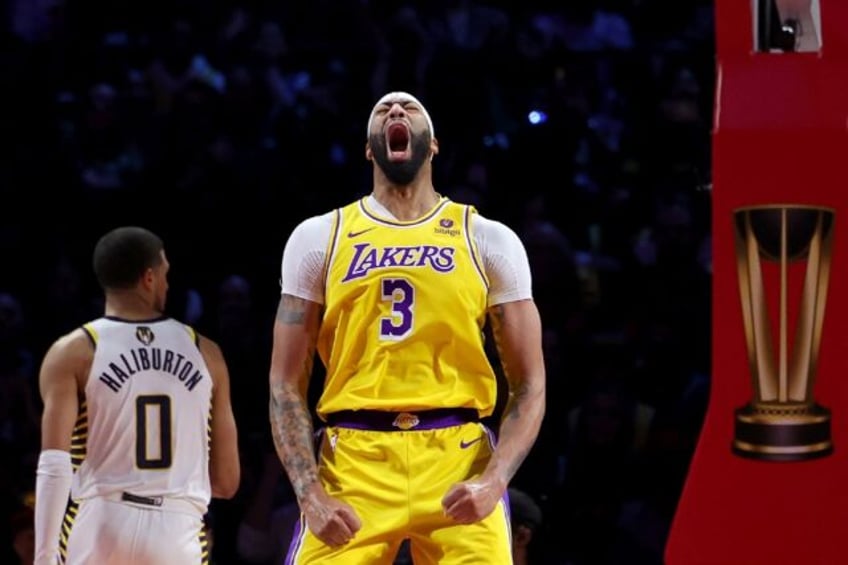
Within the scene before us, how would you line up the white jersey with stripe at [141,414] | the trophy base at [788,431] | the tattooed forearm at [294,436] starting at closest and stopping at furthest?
the tattooed forearm at [294,436] → the trophy base at [788,431] → the white jersey with stripe at [141,414]

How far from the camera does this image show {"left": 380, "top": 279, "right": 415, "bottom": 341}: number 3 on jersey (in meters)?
5.21

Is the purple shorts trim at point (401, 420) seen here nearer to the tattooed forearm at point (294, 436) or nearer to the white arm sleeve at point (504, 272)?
the tattooed forearm at point (294, 436)

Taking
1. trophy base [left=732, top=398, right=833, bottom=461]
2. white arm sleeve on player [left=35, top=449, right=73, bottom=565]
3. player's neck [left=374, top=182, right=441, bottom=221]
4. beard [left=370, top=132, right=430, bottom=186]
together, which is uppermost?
beard [left=370, top=132, right=430, bottom=186]

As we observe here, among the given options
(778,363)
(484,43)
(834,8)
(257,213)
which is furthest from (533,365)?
(484,43)

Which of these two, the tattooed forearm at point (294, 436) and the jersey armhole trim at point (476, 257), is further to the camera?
the jersey armhole trim at point (476, 257)

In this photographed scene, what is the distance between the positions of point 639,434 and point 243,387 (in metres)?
2.06

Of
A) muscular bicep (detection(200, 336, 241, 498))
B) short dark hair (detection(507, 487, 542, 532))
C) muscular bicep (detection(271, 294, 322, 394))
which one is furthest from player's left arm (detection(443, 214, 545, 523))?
short dark hair (detection(507, 487, 542, 532))

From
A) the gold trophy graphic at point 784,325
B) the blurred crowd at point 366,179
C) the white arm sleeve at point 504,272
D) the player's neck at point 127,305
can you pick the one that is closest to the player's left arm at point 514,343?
the white arm sleeve at point 504,272

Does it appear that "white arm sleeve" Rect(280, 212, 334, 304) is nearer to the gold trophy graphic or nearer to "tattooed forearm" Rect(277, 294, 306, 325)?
"tattooed forearm" Rect(277, 294, 306, 325)

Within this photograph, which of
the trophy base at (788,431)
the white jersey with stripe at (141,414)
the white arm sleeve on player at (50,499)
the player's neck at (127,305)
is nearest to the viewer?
the trophy base at (788,431)

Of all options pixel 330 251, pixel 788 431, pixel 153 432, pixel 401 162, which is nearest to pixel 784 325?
pixel 788 431

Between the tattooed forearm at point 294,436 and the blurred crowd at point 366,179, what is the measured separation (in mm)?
2947

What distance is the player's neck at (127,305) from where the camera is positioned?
630 cm

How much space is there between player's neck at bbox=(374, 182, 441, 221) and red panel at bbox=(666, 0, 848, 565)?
0.93 m
